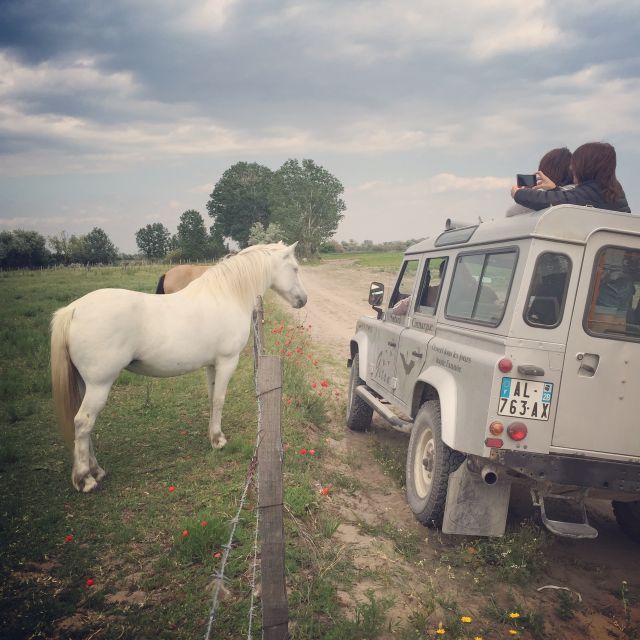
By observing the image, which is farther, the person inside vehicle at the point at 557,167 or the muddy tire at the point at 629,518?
the person inside vehicle at the point at 557,167

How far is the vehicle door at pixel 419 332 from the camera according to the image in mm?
4191

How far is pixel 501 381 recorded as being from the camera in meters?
2.82

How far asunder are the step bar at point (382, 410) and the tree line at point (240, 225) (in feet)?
154

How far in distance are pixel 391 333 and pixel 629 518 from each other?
2.61m

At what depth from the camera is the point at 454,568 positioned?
3287mm

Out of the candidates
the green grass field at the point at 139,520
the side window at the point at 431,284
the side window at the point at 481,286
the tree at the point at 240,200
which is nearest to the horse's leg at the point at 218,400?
the green grass field at the point at 139,520

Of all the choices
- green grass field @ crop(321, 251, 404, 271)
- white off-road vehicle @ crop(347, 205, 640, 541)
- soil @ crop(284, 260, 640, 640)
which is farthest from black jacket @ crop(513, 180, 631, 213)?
green grass field @ crop(321, 251, 404, 271)

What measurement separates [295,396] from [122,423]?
88.6 inches

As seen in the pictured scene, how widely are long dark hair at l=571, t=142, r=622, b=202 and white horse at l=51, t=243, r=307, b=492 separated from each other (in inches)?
129

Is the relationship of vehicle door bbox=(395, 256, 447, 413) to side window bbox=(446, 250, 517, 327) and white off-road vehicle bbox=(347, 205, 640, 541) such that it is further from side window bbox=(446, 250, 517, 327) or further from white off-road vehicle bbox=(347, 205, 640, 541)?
white off-road vehicle bbox=(347, 205, 640, 541)

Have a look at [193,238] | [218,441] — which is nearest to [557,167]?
[218,441]

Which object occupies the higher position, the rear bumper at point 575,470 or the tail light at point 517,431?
the tail light at point 517,431

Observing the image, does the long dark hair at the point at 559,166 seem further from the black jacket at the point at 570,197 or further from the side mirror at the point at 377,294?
the side mirror at the point at 377,294

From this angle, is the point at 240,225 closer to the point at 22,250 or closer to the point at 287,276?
the point at 22,250
